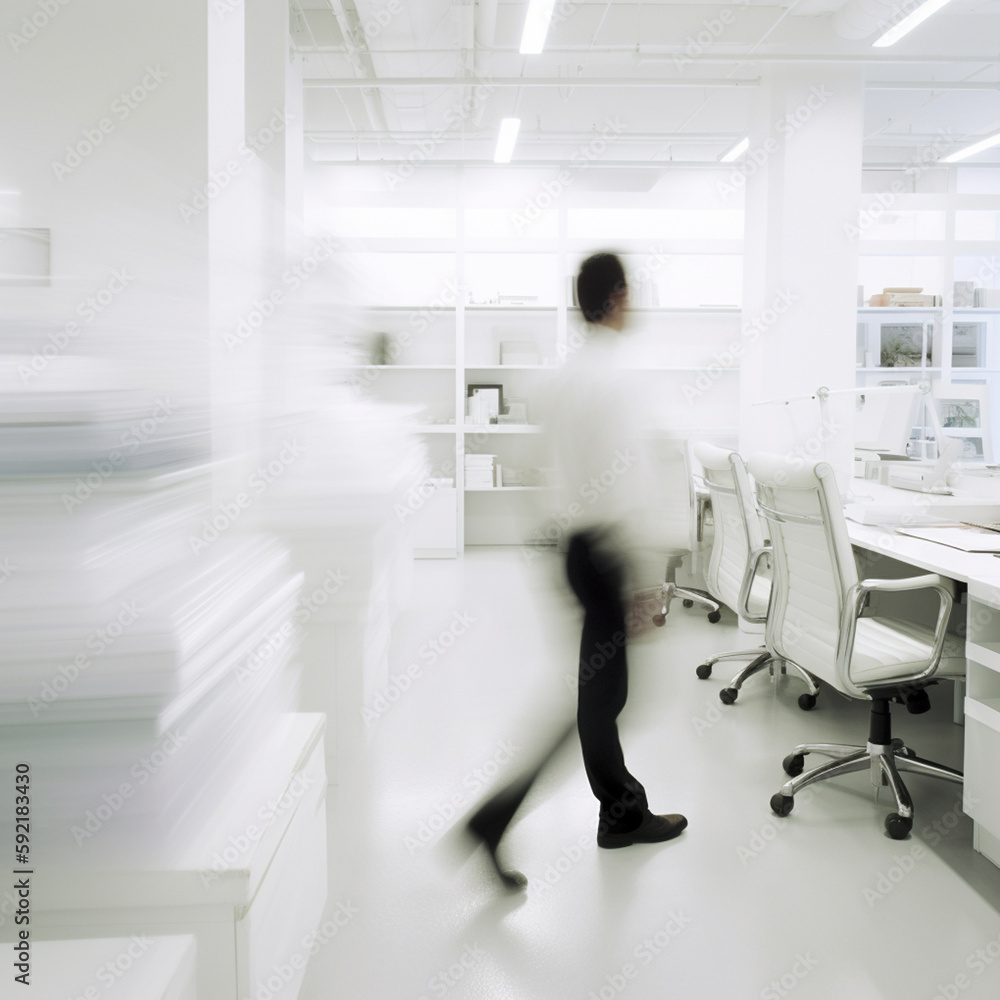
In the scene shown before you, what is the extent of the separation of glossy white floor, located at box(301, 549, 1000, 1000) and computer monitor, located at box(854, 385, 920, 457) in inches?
54.7

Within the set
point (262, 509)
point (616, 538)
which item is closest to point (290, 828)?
point (262, 509)

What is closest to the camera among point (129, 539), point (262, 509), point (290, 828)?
point (129, 539)

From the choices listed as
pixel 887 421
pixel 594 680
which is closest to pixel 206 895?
pixel 594 680

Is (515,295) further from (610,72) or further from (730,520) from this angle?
(730,520)

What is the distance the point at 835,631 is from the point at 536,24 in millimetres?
3038

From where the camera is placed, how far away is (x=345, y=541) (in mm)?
2262

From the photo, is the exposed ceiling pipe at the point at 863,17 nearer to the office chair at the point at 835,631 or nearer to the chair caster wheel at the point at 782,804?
the office chair at the point at 835,631

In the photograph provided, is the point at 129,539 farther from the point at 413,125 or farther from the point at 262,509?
the point at 413,125

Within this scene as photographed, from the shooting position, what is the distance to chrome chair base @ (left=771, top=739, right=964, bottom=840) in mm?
2279

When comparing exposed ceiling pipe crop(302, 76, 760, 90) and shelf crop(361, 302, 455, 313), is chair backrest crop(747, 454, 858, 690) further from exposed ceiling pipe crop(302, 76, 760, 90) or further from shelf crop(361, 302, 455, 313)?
shelf crop(361, 302, 455, 313)

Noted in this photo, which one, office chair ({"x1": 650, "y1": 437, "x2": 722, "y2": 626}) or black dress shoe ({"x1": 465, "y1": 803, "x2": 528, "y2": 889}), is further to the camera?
office chair ({"x1": 650, "y1": 437, "x2": 722, "y2": 626})

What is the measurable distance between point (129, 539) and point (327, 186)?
610 cm

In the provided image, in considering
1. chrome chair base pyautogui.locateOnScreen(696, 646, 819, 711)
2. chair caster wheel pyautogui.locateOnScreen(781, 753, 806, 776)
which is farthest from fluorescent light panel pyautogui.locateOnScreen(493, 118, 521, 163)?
chair caster wheel pyautogui.locateOnScreen(781, 753, 806, 776)

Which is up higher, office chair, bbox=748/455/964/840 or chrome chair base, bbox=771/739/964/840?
office chair, bbox=748/455/964/840
